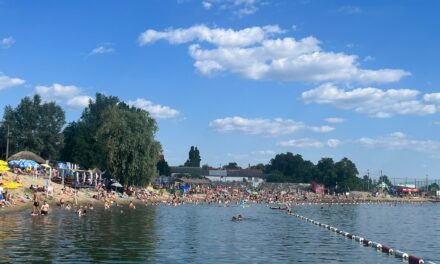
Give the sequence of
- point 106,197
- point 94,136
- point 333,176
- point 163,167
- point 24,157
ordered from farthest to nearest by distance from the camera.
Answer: point 333,176, point 163,167, point 94,136, point 106,197, point 24,157

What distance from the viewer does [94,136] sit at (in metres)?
83.0

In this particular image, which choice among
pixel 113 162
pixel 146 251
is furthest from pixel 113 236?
pixel 113 162

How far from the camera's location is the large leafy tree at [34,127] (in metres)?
93.8

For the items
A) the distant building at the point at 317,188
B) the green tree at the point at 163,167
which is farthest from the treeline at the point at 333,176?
the green tree at the point at 163,167

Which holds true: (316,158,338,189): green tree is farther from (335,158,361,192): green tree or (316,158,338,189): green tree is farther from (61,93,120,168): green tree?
(61,93,120,168): green tree

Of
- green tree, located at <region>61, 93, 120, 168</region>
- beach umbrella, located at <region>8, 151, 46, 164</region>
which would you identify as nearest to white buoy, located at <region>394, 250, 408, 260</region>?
beach umbrella, located at <region>8, 151, 46, 164</region>

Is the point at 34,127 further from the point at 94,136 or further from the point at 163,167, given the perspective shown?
the point at 163,167

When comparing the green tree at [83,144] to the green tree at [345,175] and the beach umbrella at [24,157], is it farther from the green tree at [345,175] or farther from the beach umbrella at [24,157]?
the green tree at [345,175]

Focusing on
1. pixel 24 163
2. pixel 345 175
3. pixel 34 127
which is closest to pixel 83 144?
pixel 34 127

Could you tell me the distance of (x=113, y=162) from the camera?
255 ft

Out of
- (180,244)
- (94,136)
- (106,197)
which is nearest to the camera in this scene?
(180,244)

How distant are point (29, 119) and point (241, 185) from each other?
253ft

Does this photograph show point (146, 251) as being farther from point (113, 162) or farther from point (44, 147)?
point (44, 147)

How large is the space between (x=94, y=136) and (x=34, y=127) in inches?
737
